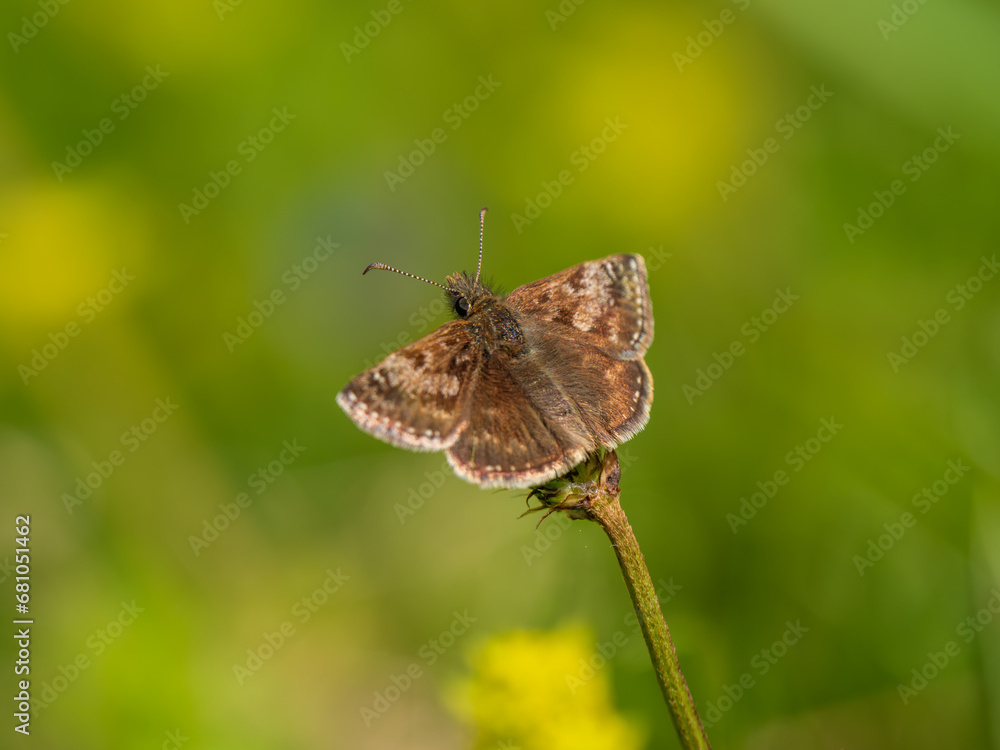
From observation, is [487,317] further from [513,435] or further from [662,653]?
[662,653]

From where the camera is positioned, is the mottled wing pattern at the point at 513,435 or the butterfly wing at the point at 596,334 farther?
the butterfly wing at the point at 596,334

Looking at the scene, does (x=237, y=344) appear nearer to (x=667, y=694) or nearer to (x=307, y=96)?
(x=307, y=96)

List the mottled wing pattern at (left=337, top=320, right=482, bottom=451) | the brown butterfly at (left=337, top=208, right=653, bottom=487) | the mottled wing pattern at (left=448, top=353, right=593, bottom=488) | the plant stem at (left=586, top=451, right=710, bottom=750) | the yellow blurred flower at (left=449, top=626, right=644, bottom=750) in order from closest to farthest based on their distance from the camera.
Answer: the plant stem at (left=586, top=451, right=710, bottom=750)
the mottled wing pattern at (left=448, top=353, right=593, bottom=488)
the brown butterfly at (left=337, top=208, right=653, bottom=487)
the mottled wing pattern at (left=337, top=320, right=482, bottom=451)
the yellow blurred flower at (left=449, top=626, right=644, bottom=750)

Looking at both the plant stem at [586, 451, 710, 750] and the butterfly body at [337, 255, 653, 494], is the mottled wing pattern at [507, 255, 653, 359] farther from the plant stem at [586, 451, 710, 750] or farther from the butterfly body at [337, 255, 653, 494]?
the plant stem at [586, 451, 710, 750]

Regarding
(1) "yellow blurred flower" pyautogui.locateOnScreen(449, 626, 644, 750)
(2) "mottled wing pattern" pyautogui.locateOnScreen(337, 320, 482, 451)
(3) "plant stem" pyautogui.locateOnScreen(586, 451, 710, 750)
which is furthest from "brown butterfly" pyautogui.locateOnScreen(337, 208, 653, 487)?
(1) "yellow blurred flower" pyautogui.locateOnScreen(449, 626, 644, 750)

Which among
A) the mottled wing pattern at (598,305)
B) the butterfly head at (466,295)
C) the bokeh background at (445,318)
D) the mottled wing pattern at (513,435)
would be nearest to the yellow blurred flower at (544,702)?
the bokeh background at (445,318)

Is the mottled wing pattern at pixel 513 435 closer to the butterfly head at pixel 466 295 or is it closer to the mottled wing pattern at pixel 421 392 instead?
the mottled wing pattern at pixel 421 392

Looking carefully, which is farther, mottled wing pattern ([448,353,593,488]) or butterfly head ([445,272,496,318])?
butterfly head ([445,272,496,318])

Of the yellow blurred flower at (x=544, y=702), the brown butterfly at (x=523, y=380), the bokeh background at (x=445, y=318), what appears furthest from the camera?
the bokeh background at (x=445, y=318)
